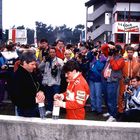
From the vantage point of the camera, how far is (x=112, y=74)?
9766mm

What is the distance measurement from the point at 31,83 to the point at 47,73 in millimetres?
4751

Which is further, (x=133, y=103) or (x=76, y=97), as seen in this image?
(x=133, y=103)

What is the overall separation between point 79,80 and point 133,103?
2.87m

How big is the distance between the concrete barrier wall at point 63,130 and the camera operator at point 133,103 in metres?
2.65

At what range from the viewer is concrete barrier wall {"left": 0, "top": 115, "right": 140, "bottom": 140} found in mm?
4867

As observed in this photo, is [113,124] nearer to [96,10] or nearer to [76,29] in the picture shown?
[96,10]

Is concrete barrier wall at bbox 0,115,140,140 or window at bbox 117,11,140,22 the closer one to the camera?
concrete barrier wall at bbox 0,115,140,140

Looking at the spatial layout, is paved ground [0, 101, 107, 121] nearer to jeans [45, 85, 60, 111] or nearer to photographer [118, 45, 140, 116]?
jeans [45, 85, 60, 111]

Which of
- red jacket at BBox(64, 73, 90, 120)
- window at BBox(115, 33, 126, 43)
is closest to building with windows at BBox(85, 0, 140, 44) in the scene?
window at BBox(115, 33, 126, 43)

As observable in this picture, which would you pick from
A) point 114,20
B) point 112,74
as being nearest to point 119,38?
point 114,20

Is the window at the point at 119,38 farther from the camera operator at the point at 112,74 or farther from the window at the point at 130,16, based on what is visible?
the camera operator at the point at 112,74

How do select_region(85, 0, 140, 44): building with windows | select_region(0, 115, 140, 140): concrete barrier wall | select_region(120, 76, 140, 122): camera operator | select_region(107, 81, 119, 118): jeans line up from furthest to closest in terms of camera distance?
select_region(85, 0, 140, 44): building with windows → select_region(107, 81, 119, 118): jeans → select_region(120, 76, 140, 122): camera operator → select_region(0, 115, 140, 140): concrete barrier wall

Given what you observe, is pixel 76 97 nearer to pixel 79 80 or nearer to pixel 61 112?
pixel 79 80

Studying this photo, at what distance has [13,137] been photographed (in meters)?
5.18
